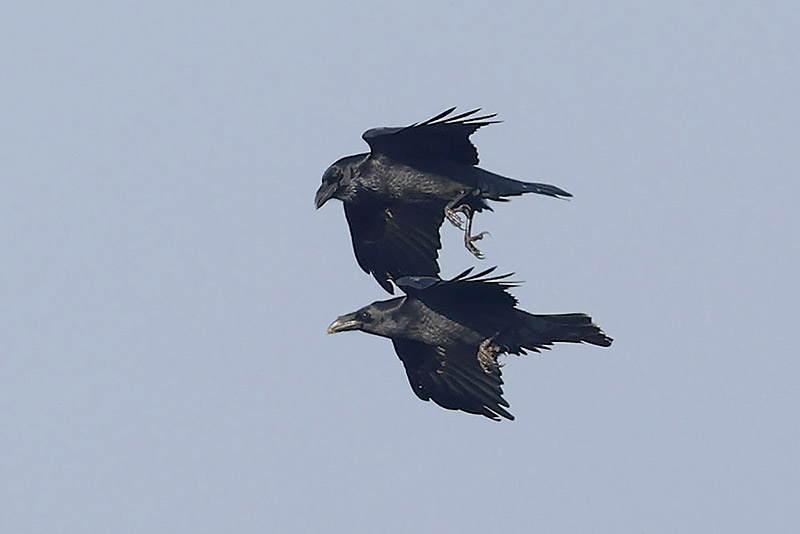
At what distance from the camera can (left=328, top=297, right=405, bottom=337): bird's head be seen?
18.9m

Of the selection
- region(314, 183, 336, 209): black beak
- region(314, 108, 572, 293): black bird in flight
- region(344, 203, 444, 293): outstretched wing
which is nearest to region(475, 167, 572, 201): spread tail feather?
region(314, 108, 572, 293): black bird in flight

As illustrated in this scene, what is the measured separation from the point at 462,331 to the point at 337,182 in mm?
2703

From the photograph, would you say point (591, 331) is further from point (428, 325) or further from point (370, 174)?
point (370, 174)

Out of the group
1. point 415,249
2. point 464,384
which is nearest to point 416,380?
point 464,384

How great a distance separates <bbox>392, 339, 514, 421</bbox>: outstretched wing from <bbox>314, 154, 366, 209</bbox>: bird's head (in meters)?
2.03

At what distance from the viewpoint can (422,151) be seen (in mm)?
19547

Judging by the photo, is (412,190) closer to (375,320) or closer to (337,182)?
(337,182)

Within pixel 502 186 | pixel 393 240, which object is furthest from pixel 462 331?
pixel 393 240

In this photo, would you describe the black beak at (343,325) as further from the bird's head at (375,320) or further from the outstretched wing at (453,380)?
the outstretched wing at (453,380)

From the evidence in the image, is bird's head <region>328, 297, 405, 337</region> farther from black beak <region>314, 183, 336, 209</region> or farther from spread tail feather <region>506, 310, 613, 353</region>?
black beak <region>314, 183, 336, 209</region>

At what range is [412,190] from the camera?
19766 mm

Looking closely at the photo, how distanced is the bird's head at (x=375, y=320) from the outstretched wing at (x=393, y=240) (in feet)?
4.30

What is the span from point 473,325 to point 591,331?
1.16 metres

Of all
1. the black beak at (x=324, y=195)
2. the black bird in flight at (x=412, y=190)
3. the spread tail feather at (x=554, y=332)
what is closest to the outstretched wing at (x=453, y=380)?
the spread tail feather at (x=554, y=332)
